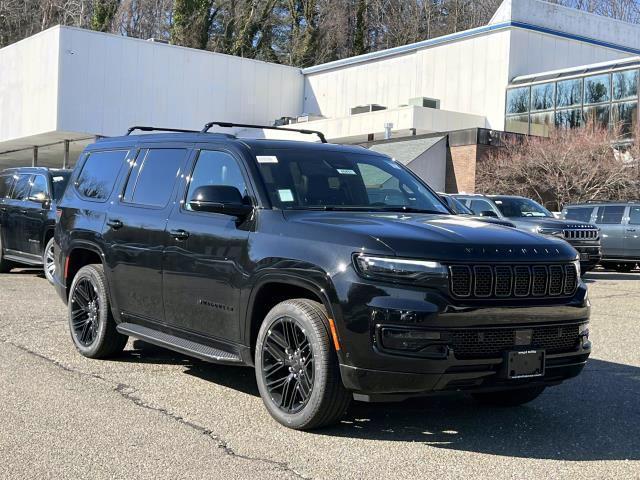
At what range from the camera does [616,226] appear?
21156 millimetres

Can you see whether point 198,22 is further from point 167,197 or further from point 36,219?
point 167,197

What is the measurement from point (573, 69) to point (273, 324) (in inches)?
1434

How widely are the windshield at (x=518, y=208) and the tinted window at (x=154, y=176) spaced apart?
39.2ft

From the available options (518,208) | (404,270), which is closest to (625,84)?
(518,208)

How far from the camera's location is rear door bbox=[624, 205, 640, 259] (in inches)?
816

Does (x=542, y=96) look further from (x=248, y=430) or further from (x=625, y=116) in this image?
(x=248, y=430)

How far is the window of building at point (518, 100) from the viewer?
3984cm

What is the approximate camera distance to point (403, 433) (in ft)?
17.6

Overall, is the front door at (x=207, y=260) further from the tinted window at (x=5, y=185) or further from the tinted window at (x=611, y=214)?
the tinted window at (x=611, y=214)

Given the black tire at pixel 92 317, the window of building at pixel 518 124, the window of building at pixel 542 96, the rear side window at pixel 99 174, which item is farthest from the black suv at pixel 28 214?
the window of building at pixel 518 124

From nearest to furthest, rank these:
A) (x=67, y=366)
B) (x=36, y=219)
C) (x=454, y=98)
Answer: (x=67, y=366)
(x=36, y=219)
(x=454, y=98)

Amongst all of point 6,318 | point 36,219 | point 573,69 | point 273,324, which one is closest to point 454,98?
point 573,69

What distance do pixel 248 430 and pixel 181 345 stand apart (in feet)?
3.77

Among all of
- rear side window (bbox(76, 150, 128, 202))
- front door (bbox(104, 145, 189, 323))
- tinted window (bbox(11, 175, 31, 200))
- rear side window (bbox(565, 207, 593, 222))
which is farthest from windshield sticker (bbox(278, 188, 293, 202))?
rear side window (bbox(565, 207, 593, 222))
